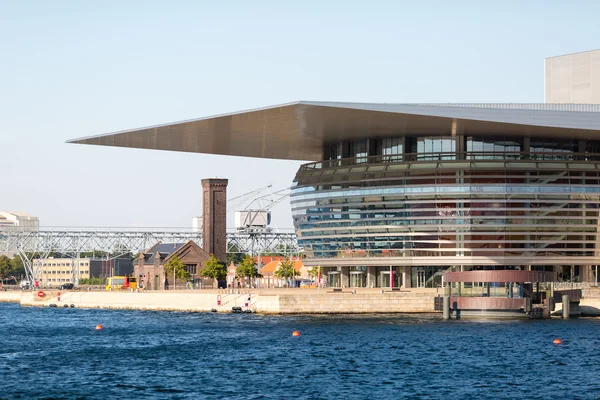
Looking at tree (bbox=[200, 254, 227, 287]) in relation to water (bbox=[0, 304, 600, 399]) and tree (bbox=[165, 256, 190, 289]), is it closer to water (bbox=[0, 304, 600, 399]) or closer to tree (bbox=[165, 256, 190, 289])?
tree (bbox=[165, 256, 190, 289])

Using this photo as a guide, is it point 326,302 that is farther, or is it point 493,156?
point 493,156

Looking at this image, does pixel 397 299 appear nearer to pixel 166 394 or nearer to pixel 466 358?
pixel 466 358

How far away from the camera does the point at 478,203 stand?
97.4m

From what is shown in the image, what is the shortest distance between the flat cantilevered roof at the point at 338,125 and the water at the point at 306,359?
621 inches

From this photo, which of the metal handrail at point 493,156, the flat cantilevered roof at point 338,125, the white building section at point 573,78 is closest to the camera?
the flat cantilevered roof at point 338,125

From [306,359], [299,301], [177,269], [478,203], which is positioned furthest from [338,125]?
[177,269]

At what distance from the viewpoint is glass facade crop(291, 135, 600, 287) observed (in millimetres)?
97500

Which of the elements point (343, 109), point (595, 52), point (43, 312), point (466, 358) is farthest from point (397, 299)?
point (595, 52)

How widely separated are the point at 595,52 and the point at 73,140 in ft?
199

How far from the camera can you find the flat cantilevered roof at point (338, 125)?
281ft

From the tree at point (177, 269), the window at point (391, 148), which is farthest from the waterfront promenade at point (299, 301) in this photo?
the tree at point (177, 269)

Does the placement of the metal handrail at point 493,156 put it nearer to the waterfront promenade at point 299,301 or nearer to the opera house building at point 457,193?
the opera house building at point 457,193

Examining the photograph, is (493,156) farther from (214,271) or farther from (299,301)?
(214,271)

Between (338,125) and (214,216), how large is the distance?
229ft
